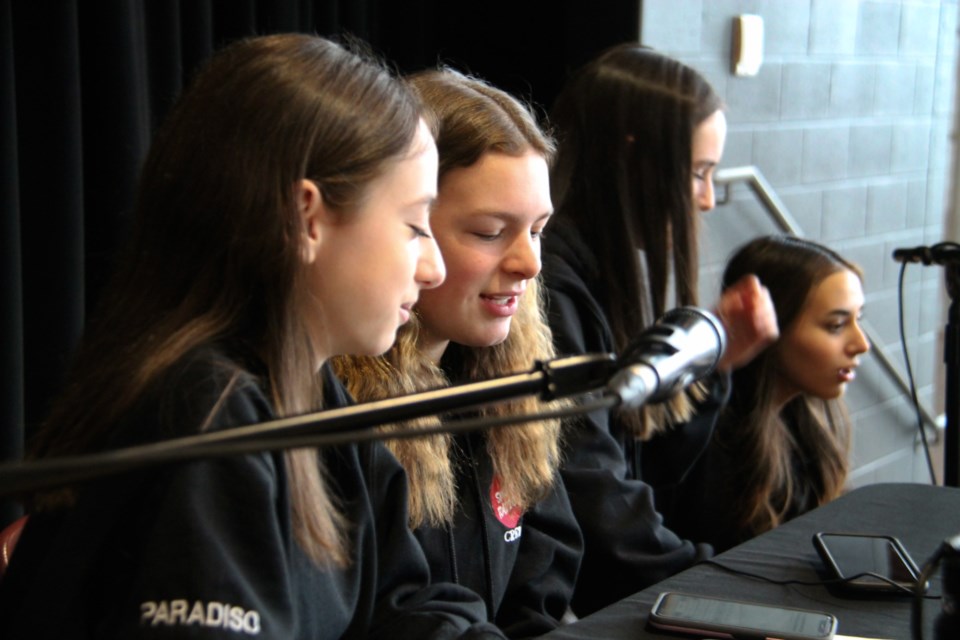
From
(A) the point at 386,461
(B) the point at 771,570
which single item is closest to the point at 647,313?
(B) the point at 771,570

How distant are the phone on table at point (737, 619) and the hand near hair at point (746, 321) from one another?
2.92 ft

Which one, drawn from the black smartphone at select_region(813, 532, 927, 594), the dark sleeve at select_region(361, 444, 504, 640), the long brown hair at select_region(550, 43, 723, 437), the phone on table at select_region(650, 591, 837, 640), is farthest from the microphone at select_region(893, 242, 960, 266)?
the dark sleeve at select_region(361, 444, 504, 640)

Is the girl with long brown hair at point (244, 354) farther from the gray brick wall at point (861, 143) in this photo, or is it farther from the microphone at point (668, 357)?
the gray brick wall at point (861, 143)

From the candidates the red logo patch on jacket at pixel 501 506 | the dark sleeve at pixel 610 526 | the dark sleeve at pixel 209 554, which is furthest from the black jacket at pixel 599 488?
the dark sleeve at pixel 209 554

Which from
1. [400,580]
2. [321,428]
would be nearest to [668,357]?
[321,428]

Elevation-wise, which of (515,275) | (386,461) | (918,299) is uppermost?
(515,275)

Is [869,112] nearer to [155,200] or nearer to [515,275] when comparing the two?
[515,275]

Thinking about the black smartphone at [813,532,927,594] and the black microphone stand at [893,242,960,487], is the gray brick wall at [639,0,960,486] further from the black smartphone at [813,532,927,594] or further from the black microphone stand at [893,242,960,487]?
the black smartphone at [813,532,927,594]

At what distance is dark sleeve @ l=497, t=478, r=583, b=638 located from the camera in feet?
4.86

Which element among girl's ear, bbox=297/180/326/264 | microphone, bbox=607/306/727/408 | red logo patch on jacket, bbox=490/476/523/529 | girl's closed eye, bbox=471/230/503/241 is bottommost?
red logo patch on jacket, bbox=490/476/523/529

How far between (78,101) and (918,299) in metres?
2.65

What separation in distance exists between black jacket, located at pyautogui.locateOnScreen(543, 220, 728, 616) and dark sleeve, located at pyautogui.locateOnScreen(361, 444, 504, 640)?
1.48ft

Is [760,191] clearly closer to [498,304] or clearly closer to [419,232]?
[498,304]

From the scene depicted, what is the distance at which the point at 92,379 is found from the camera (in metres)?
0.99
